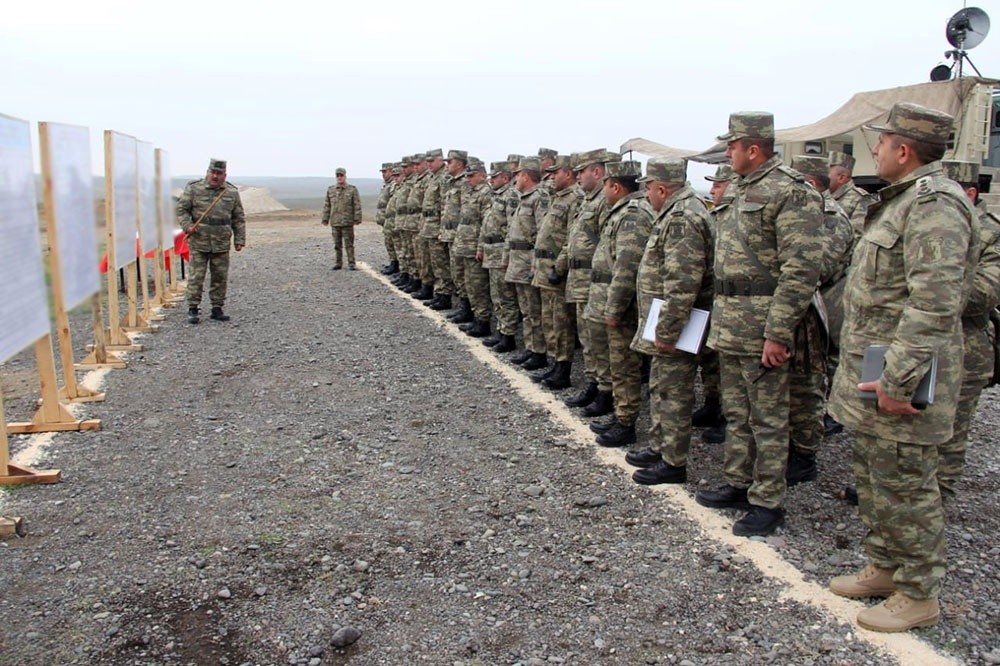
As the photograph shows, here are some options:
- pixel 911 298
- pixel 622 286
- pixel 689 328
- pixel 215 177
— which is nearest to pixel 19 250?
pixel 622 286

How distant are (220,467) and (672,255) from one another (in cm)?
295

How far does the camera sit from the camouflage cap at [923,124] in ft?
9.78

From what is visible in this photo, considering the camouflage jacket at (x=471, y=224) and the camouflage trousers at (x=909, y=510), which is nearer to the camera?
the camouflage trousers at (x=909, y=510)

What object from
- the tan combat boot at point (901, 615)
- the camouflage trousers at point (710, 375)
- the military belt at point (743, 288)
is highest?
the military belt at point (743, 288)

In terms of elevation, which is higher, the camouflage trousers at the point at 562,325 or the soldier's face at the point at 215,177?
the soldier's face at the point at 215,177

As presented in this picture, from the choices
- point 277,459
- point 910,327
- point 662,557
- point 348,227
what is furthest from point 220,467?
point 348,227

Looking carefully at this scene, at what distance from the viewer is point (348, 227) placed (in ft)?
49.6

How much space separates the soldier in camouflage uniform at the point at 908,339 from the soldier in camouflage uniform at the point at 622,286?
203 centimetres

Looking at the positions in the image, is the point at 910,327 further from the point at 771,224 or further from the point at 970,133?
the point at 970,133

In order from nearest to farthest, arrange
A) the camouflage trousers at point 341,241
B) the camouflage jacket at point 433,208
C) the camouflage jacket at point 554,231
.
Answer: the camouflage jacket at point 554,231
the camouflage jacket at point 433,208
the camouflage trousers at point 341,241

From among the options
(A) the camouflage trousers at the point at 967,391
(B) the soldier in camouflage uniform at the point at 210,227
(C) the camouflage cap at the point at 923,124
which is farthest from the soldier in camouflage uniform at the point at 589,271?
(B) the soldier in camouflage uniform at the point at 210,227

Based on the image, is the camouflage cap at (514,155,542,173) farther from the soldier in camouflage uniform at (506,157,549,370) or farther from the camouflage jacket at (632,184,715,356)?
the camouflage jacket at (632,184,715,356)

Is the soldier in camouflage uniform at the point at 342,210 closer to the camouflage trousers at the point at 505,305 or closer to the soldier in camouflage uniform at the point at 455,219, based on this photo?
the soldier in camouflage uniform at the point at 455,219

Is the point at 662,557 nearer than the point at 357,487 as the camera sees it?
Yes
